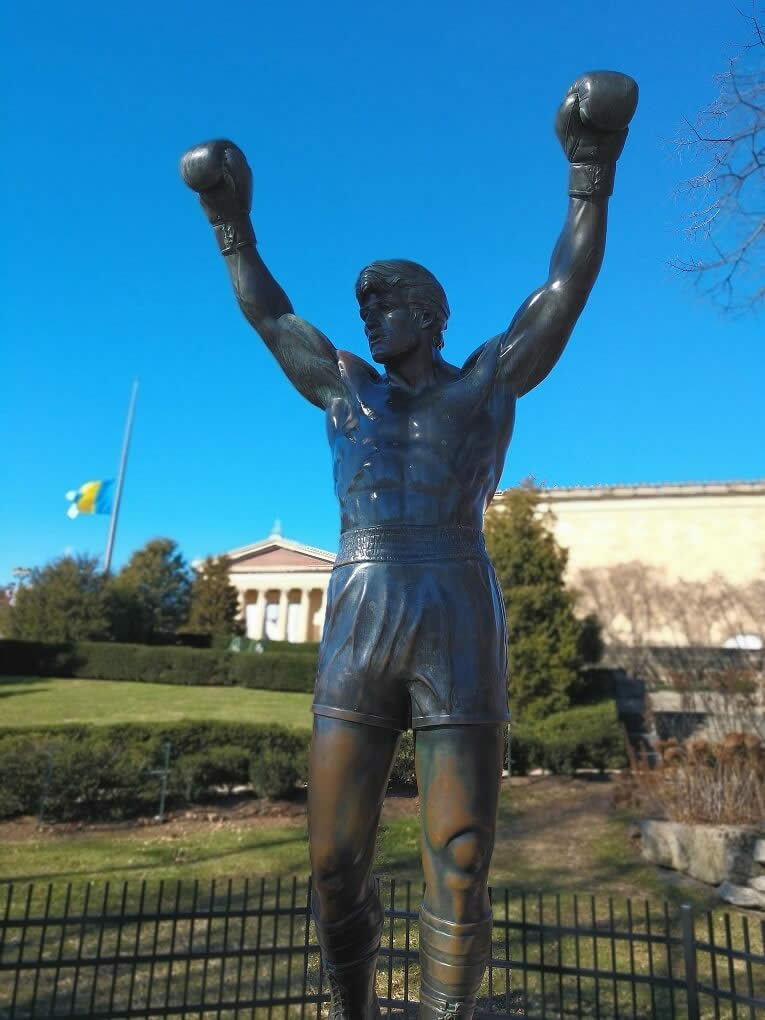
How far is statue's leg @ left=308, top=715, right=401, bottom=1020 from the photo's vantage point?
221cm

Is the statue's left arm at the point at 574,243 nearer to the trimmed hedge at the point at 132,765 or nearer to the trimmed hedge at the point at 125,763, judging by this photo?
the trimmed hedge at the point at 132,765

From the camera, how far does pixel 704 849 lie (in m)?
9.23

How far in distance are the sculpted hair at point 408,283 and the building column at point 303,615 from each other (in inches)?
1618

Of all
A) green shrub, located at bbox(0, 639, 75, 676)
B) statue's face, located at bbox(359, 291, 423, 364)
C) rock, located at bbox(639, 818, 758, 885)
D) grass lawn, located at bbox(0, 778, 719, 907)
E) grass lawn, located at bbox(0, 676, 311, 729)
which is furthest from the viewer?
green shrub, located at bbox(0, 639, 75, 676)

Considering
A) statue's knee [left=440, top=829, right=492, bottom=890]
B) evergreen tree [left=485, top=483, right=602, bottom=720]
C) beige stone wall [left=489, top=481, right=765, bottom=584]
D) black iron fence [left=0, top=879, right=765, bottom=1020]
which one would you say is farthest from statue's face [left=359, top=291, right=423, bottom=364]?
beige stone wall [left=489, top=481, right=765, bottom=584]

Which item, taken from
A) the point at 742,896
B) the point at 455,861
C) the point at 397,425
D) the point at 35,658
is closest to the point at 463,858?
the point at 455,861

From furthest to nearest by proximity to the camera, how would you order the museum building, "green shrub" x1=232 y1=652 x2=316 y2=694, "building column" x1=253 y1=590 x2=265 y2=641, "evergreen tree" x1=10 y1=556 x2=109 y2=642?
"building column" x1=253 y1=590 x2=265 y2=641
the museum building
"evergreen tree" x1=10 y1=556 x2=109 y2=642
"green shrub" x1=232 y1=652 x2=316 y2=694

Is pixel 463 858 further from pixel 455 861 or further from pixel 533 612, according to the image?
pixel 533 612

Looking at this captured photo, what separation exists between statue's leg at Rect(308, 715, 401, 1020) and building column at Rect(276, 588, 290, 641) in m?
41.3

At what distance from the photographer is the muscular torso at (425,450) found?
2439 mm

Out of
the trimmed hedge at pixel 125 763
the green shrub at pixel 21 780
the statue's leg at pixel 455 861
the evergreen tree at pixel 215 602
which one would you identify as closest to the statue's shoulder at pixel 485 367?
the statue's leg at pixel 455 861

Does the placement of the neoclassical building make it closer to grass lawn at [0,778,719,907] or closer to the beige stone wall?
the beige stone wall

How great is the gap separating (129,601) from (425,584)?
35360mm

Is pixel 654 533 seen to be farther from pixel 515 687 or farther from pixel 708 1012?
pixel 708 1012
